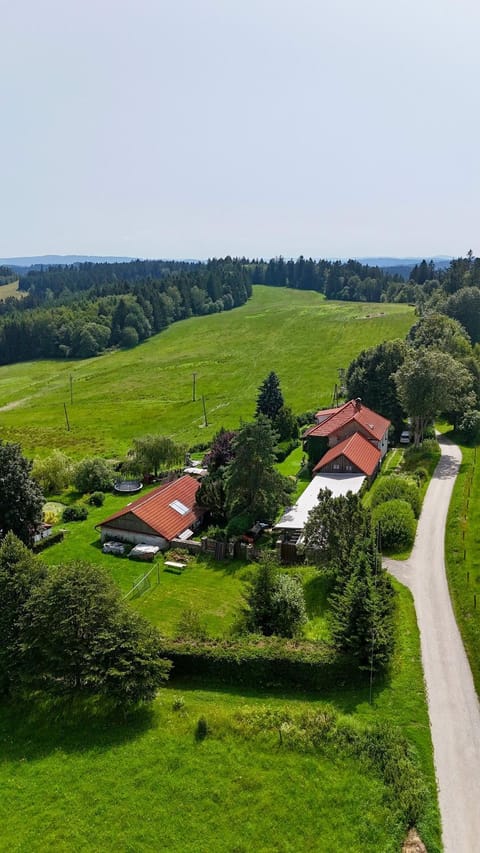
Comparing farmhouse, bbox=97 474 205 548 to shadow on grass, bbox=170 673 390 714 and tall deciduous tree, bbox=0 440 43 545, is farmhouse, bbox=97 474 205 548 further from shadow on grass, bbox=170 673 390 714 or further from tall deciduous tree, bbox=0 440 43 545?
shadow on grass, bbox=170 673 390 714

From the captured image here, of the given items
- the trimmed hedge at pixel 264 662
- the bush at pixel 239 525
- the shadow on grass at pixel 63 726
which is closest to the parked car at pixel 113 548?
the bush at pixel 239 525

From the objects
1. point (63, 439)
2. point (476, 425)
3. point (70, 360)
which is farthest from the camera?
point (70, 360)

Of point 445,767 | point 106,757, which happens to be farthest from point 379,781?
point 106,757

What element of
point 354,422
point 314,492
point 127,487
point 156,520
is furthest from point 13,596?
point 354,422

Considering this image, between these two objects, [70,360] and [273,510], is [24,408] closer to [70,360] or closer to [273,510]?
[70,360]

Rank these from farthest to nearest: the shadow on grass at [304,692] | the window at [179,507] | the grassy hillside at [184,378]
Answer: the grassy hillside at [184,378] < the window at [179,507] < the shadow on grass at [304,692]

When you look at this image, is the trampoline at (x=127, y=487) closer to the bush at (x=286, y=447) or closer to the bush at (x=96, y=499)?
the bush at (x=96, y=499)
